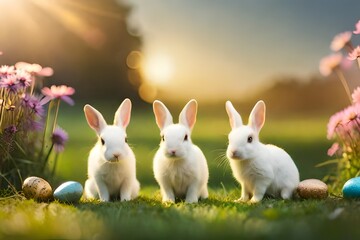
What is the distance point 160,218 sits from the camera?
5176mm

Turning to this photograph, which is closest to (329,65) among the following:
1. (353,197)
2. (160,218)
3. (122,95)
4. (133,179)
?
(353,197)

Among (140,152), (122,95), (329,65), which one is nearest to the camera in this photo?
(329,65)

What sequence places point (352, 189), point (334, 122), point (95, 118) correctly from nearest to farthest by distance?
point (352, 189)
point (95, 118)
point (334, 122)

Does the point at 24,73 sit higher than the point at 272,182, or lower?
higher

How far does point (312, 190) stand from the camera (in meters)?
6.40

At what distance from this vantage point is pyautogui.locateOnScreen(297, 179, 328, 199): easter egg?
21.0 feet

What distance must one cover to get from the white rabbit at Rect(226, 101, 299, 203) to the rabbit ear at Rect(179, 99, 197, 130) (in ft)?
1.23

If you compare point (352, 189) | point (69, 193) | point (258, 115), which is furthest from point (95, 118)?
point (352, 189)

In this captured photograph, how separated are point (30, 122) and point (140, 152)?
338cm

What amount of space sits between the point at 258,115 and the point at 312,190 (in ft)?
3.21

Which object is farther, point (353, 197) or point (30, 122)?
point (30, 122)

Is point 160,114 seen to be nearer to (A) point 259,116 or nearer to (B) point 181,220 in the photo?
(A) point 259,116

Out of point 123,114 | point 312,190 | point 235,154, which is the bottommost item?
point 312,190

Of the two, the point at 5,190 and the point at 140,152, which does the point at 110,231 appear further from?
the point at 140,152
